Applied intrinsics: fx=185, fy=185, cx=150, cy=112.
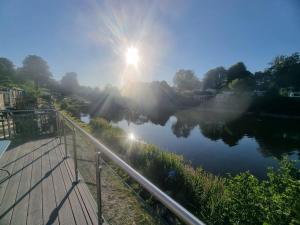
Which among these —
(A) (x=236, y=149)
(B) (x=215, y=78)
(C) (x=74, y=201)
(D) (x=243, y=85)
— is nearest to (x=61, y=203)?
(C) (x=74, y=201)

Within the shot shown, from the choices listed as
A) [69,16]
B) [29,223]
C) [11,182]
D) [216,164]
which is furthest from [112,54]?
[29,223]

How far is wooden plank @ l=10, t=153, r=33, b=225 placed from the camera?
1.90 metres

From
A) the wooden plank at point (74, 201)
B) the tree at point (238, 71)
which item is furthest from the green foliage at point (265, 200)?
the tree at point (238, 71)

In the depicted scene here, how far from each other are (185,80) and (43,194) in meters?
64.9

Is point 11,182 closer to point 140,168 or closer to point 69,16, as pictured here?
point 140,168

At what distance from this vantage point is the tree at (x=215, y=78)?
54.3m

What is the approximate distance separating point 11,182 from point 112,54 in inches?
451

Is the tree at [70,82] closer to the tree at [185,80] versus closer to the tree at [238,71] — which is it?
the tree at [185,80]

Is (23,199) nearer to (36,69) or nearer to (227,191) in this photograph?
(227,191)

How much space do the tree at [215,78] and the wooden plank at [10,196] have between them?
55323mm

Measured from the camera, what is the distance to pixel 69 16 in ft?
22.2

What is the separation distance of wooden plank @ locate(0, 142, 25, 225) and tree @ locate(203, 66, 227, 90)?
55323mm

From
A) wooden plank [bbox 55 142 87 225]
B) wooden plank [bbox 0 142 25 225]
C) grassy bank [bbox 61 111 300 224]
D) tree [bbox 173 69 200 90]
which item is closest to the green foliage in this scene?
grassy bank [bbox 61 111 300 224]

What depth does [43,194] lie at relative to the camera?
2332 millimetres
